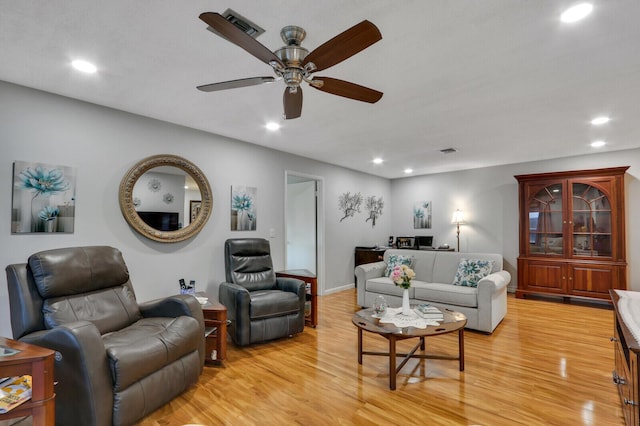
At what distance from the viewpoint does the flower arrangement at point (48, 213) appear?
2.72m

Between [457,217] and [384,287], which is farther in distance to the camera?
[457,217]

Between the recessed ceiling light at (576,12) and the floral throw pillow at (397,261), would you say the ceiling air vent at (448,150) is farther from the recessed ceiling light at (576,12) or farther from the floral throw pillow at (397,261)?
the recessed ceiling light at (576,12)

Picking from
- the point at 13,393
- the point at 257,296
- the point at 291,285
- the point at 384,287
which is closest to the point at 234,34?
the point at 13,393

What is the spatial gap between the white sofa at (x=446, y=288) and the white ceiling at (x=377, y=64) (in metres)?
1.78

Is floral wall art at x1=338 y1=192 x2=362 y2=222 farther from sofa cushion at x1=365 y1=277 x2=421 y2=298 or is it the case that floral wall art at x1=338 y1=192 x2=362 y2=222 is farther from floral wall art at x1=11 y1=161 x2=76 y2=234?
floral wall art at x1=11 y1=161 x2=76 y2=234

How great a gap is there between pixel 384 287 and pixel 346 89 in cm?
323

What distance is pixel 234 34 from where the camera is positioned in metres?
1.45

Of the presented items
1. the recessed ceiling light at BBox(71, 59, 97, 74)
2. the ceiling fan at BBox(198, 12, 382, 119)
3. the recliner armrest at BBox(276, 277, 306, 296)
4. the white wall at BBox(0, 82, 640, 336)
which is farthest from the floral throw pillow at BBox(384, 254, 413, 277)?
the recessed ceiling light at BBox(71, 59, 97, 74)

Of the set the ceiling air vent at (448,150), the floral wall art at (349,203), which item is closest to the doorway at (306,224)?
the floral wall art at (349,203)

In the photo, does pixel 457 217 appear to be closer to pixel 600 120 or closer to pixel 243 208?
pixel 600 120

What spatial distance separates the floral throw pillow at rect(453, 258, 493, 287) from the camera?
162 inches

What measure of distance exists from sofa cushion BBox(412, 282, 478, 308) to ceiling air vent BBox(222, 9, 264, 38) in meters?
3.51

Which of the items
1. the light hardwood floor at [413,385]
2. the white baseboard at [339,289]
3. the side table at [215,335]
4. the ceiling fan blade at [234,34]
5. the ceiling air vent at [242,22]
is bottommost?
the light hardwood floor at [413,385]

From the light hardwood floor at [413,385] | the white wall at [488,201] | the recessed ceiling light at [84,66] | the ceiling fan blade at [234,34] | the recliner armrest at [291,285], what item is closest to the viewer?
the ceiling fan blade at [234,34]
